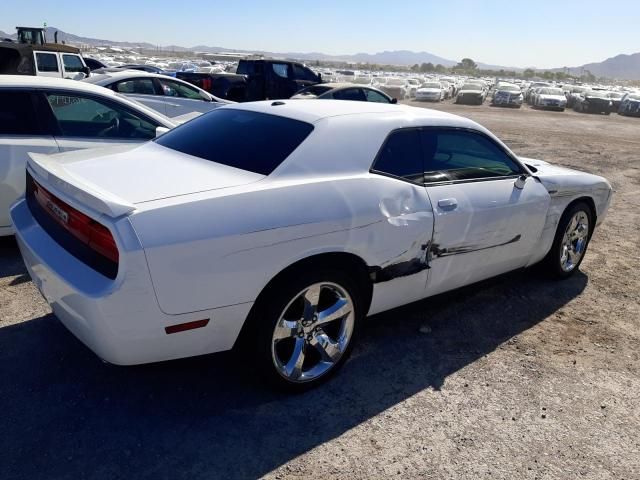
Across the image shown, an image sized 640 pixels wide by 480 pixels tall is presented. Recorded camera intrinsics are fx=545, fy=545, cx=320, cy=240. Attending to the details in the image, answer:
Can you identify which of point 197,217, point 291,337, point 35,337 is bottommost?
point 35,337

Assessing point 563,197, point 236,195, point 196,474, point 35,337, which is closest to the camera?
point 196,474

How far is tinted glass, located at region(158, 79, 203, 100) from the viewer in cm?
1048

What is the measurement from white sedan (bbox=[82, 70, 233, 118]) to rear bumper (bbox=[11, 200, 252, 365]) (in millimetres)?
7301

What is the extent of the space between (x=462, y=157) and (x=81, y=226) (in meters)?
2.55

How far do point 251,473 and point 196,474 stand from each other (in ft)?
0.80

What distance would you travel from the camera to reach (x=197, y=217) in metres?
2.49

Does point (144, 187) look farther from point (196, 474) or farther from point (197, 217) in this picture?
point (196, 474)

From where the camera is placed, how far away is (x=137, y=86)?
393 inches

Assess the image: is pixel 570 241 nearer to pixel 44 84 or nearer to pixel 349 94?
pixel 44 84

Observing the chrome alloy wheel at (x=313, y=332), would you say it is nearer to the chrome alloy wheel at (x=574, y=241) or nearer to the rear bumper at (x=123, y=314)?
the rear bumper at (x=123, y=314)

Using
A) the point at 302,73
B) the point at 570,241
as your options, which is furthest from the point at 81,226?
the point at 302,73

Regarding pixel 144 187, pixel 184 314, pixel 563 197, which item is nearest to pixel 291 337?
pixel 184 314

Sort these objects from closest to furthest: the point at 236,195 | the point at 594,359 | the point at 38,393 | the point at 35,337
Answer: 1. the point at 236,195
2. the point at 38,393
3. the point at 35,337
4. the point at 594,359

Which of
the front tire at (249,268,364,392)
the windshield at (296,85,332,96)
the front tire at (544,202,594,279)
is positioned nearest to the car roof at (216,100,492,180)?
the front tire at (249,268,364,392)
